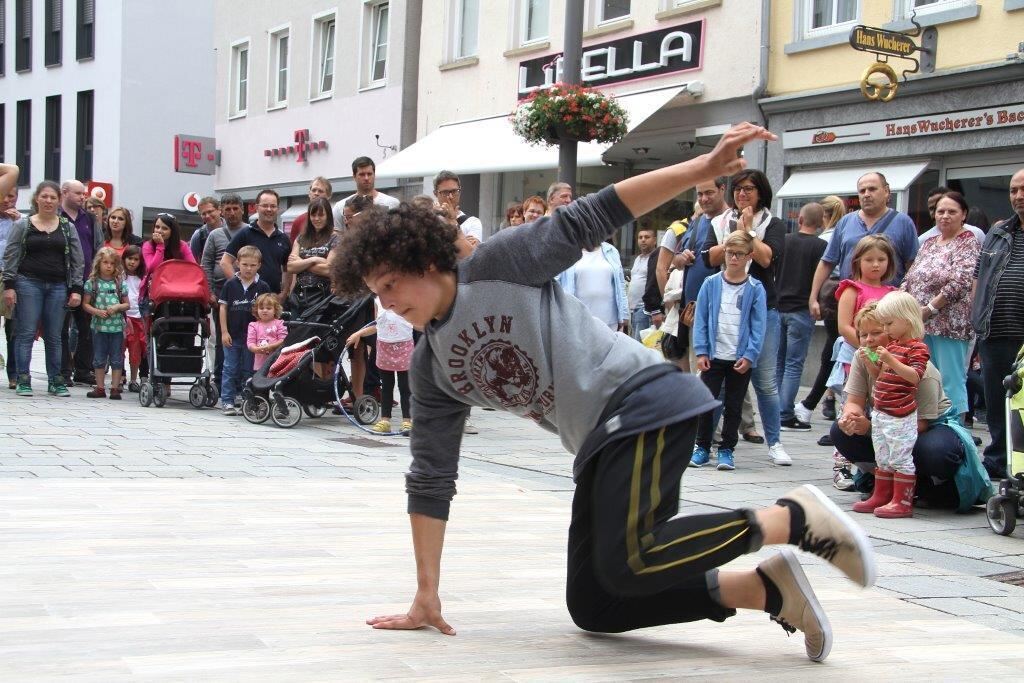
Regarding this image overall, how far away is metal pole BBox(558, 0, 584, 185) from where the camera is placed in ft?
39.3

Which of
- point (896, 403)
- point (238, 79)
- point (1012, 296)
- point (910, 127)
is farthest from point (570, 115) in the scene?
point (238, 79)

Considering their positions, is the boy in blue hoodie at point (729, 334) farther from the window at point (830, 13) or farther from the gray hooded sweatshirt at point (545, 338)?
the window at point (830, 13)

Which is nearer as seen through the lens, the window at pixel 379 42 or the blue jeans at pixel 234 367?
the blue jeans at pixel 234 367

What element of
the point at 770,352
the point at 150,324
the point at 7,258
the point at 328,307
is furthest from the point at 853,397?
the point at 7,258

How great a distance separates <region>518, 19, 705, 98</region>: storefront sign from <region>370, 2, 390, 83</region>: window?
17.7ft

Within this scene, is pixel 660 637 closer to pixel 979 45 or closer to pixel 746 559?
pixel 746 559

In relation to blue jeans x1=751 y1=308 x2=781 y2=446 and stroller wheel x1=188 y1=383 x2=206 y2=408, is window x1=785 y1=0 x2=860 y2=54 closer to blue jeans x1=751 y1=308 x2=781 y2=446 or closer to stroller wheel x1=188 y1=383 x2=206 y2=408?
Answer: blue jeans x1=751 y1=308 x2=781 y2=446

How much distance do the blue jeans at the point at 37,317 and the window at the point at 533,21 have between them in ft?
34.1

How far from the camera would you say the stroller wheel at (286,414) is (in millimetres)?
9984

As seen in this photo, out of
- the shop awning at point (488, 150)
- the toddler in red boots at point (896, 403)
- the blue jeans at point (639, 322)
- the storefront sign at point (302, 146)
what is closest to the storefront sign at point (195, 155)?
the storefront sign at point (302, 146)

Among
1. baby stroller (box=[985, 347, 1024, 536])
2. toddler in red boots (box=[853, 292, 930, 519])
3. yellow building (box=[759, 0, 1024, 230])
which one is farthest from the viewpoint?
yellow building (box=[759, 0, 1024, 230])

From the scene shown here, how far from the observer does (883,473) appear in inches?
264

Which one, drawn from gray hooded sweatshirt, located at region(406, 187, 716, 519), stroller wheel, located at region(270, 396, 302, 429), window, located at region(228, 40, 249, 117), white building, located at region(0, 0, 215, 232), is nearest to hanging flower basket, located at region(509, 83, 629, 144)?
stroller wheel, located at region(270, 396, 302, 429)

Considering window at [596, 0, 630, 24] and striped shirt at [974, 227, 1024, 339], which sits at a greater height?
window at [596, 0, 630, 24]
